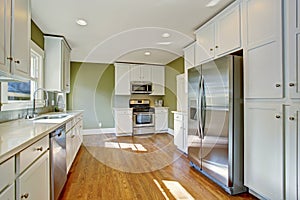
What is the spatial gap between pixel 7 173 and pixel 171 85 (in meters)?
5.22

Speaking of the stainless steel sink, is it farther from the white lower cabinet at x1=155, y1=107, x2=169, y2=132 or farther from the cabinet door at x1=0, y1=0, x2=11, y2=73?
the white lower cabinet at x1=155, y1=107, x2=169, y2=132

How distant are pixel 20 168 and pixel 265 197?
2.31 m

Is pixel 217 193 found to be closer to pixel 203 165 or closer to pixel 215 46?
pixel 203 165

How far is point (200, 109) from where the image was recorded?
2709mm

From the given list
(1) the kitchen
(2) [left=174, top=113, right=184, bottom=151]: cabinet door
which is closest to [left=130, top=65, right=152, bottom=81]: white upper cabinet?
(2) [left=174, top=113, right=184, bottom=151]: cabinet door

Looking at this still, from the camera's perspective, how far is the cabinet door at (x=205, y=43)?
2.74 metres

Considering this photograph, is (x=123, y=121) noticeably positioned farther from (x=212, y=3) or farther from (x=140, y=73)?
(x=212, y=3)

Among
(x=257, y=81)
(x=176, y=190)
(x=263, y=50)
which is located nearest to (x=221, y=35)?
(x=263, y=50)

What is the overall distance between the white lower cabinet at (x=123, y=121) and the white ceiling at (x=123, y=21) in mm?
2027

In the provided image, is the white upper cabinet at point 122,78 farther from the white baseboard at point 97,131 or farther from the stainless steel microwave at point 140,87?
the white baseboard at point 97,131

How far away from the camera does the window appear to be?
2111 millimetres

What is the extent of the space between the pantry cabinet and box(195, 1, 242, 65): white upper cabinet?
7.86ft

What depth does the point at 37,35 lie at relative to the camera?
10.0 feet

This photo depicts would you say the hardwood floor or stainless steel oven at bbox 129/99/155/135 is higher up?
stainless steel oven at bbox 129/99/155/135
